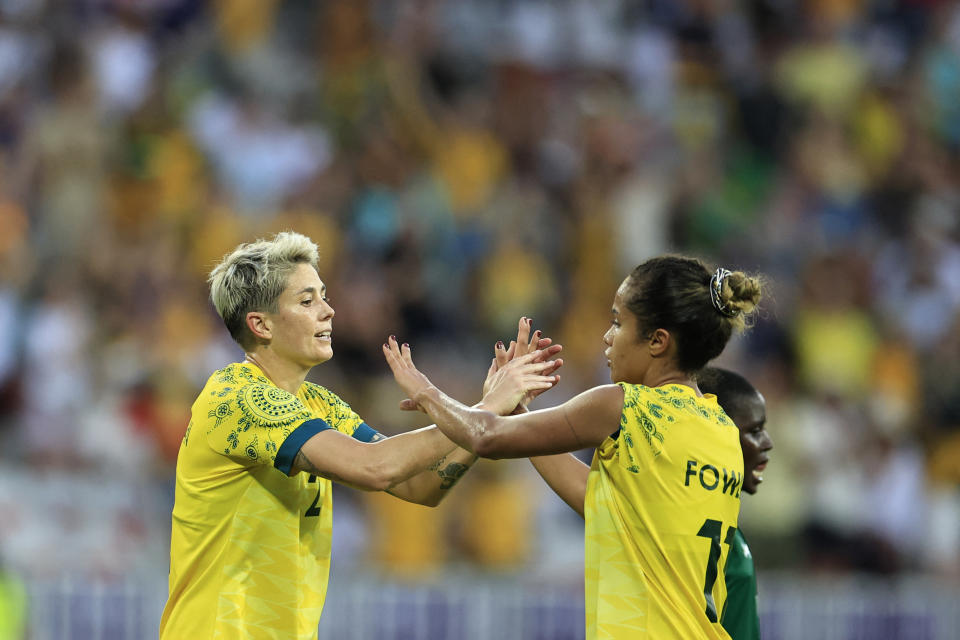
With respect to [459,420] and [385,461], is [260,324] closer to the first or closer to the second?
[385,461]

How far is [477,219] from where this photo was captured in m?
11.7

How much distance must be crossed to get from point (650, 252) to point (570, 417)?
24.4 feet

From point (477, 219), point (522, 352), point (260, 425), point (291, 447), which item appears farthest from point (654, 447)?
point (477, 219)

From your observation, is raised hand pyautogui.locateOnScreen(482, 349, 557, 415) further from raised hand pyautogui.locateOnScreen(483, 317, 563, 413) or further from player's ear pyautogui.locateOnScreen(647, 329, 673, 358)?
player's ear pyautogui.locateOnScreen(647, 329, 673, 358)

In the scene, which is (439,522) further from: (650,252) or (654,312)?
(654,312)

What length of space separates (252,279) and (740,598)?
81.0 inches

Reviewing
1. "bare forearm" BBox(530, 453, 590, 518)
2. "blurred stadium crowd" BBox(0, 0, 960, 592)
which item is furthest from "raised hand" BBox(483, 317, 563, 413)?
"blurred stadium crowd" BBox(0, 0, 960, 592)

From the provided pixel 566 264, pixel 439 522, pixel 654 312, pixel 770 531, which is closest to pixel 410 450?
pixel 654 312

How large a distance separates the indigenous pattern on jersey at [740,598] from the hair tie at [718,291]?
85 cm

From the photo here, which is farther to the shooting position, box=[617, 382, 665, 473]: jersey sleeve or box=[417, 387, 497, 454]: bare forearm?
box=[417, 387, 497, 454]: bare forearm

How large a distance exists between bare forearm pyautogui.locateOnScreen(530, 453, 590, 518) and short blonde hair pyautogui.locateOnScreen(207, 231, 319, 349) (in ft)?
3.63

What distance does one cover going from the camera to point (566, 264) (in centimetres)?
1167

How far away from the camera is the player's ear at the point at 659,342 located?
15.0 ft

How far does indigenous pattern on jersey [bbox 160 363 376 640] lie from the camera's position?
470 centimetres
